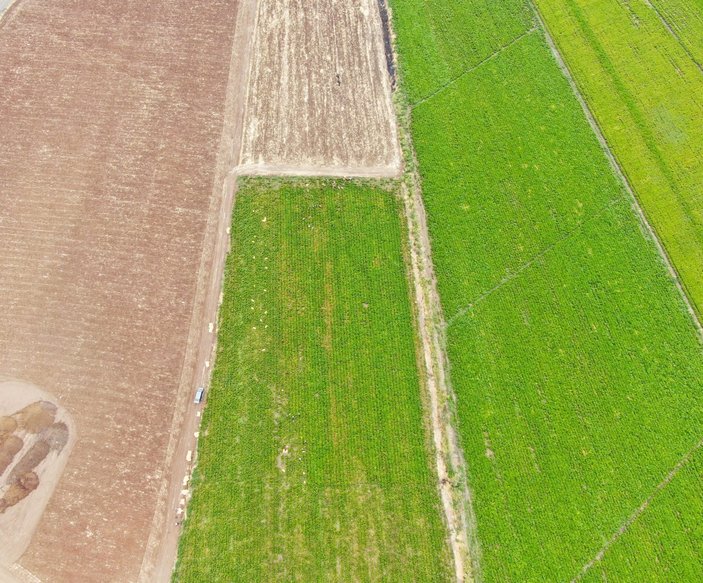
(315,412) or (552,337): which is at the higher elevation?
(552,337)

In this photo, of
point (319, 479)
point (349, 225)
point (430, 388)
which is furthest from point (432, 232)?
point (319, 479)

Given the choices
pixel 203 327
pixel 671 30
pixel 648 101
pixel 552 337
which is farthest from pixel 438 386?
pixel 671 30

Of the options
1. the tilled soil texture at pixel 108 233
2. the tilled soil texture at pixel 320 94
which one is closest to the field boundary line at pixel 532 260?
the tilled soil texture at pixel 320 94

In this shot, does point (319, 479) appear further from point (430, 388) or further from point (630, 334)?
point (630, 334)

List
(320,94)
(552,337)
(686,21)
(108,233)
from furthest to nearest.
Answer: (686,21)
(320,94)
(108,233)
(552,337)

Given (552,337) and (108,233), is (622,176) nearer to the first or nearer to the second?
(552,337)

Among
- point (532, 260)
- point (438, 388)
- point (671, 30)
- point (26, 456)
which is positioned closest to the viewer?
point (26, 456)

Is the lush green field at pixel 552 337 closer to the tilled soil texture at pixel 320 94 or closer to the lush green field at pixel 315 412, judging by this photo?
the tilled soil texture at pixel 320 94

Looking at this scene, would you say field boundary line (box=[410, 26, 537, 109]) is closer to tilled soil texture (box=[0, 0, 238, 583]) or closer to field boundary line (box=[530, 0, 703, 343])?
field boundary line (box=[530, 0, 703, 343])
